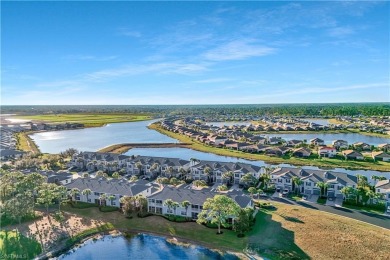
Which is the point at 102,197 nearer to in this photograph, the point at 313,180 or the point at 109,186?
the point at 109,186

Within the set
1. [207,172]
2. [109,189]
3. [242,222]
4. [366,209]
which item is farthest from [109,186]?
[366,209]

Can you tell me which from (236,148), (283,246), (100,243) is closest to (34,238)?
(100,243)

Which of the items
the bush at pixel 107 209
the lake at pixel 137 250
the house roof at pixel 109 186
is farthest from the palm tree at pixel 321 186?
the bush at pixel 107 209

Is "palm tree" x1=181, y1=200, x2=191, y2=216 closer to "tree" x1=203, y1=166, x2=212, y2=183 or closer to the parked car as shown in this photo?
"tree" x1=203, y1=166, x2=212, y2=183

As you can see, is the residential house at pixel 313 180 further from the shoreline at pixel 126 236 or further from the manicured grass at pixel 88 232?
the manicured grass at pixel 88 232

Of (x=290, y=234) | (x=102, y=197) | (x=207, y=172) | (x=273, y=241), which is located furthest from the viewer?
(x=207, y=172)

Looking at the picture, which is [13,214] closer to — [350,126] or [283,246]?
[283,246]
